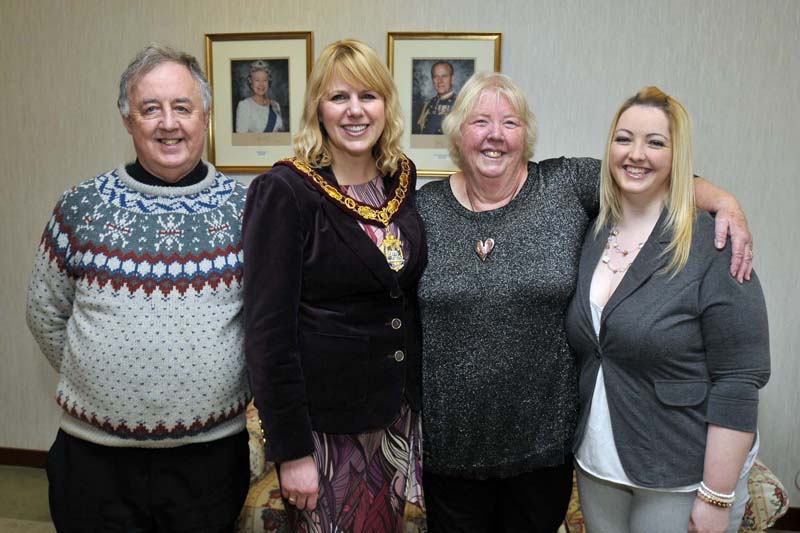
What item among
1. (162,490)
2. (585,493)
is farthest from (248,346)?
(585,493)

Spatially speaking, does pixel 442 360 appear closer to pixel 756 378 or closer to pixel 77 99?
pixel 756 378

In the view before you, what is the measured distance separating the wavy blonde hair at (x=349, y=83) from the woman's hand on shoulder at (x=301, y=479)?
69 cm

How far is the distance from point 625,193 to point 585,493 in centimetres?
74

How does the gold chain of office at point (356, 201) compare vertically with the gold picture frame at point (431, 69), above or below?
below

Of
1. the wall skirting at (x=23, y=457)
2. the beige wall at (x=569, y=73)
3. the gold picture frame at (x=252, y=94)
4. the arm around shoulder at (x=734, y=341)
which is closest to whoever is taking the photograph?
the arm around shoulder at (x=734, y=341)

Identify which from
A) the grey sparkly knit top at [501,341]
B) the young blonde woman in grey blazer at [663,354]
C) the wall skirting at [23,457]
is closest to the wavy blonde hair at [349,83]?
the grey sparkly knit top at [501,341]

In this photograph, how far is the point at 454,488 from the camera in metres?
1.57

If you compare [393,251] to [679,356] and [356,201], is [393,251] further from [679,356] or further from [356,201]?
[679,356]

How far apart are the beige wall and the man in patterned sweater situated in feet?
4.55

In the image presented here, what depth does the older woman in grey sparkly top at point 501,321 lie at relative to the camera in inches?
57.0

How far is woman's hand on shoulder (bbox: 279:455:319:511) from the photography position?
1356 mm

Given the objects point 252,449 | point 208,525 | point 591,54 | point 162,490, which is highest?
point 591,54

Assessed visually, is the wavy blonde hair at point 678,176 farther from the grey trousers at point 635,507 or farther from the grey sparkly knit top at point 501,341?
the grey trousers at point 635,507

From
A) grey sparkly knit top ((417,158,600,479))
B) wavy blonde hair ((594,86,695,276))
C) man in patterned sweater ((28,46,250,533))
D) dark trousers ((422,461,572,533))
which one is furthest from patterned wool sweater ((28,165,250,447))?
wavy blonde hair ((594,86,695,276))
